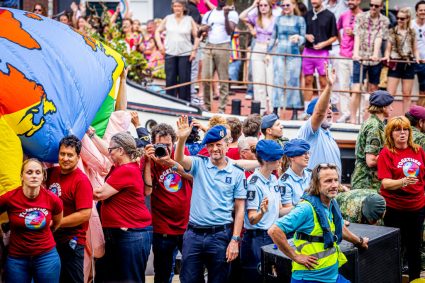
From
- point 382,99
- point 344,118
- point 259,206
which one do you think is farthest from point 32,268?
point 344,118

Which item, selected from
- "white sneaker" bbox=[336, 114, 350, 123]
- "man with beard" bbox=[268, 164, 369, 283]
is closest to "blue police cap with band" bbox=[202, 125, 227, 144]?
"man with beard" bbox=[268, 164, 369, 283]

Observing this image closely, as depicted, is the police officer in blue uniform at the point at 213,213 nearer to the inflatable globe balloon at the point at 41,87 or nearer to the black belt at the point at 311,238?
the black belt at the point at 311,238

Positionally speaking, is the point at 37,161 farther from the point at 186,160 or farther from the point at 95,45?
the point at 95,45

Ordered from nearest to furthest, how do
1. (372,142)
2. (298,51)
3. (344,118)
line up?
(372,142), (344,118), (298,51)

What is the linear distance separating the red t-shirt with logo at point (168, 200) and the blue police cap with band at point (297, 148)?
1.05 metres

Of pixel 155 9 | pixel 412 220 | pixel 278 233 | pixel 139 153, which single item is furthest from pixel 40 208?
pixel 155 9

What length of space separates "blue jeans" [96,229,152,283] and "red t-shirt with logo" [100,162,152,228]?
7cm

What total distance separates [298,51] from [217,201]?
6.88m

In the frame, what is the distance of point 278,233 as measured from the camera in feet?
22.9

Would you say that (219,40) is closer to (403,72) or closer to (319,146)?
(403,72)

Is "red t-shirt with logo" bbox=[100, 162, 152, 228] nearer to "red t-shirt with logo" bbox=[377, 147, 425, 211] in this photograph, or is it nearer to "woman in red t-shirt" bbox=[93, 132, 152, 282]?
"woman in red t-shirt" bbox=[93, 132, 152, 282]

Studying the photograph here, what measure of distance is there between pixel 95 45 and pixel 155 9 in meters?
12.7

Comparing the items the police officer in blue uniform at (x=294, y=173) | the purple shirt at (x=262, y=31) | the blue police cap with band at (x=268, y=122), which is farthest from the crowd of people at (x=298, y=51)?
the police officer in blue uniform at (x=294, y=173)

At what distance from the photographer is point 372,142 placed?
9.89 meters
